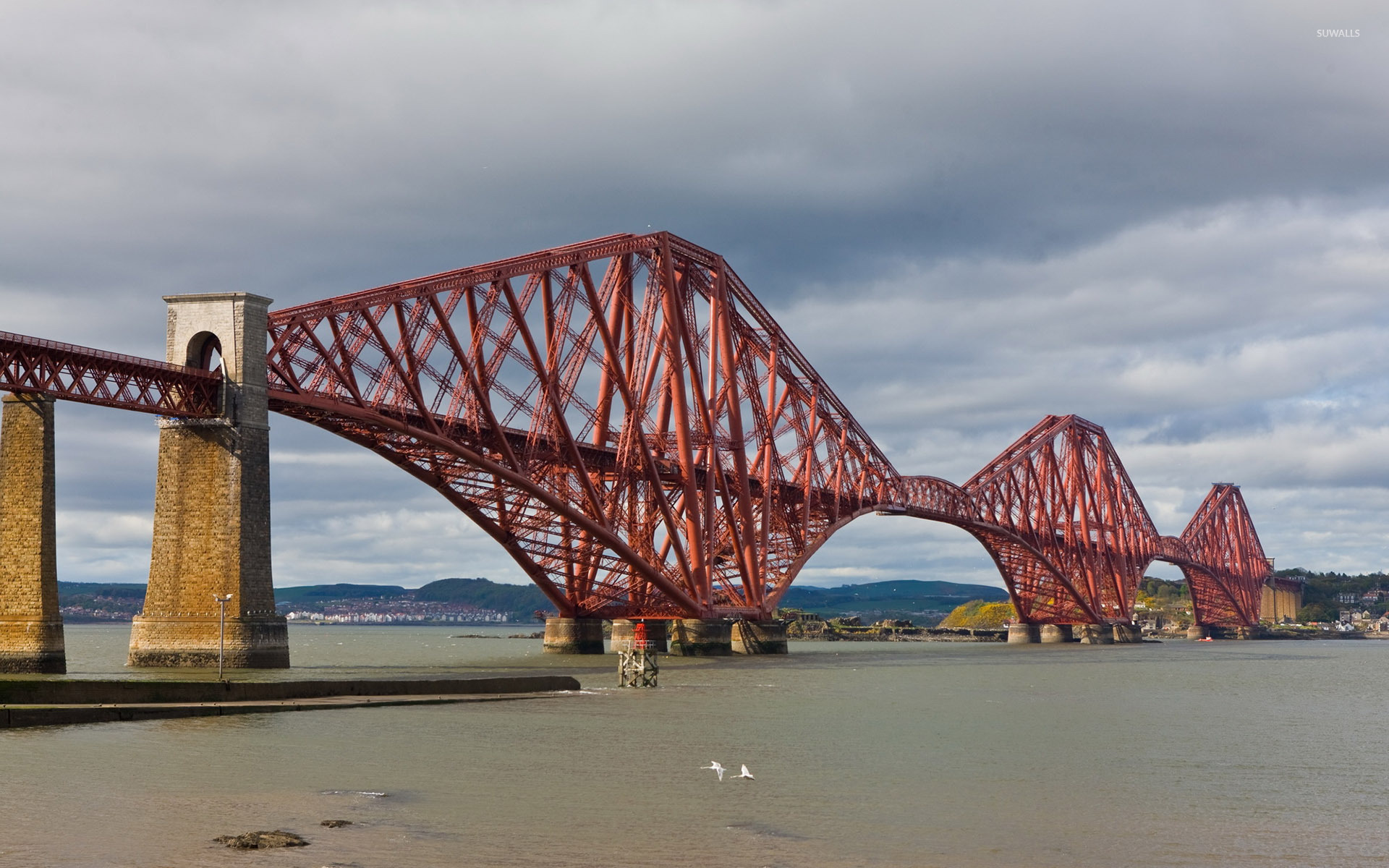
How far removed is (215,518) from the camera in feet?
170

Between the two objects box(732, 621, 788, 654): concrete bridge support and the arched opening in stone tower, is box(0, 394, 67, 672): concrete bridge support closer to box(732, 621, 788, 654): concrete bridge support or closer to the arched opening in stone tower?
the arched opening in stone tower

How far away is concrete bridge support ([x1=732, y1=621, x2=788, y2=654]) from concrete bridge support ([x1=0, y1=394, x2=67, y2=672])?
161 ft

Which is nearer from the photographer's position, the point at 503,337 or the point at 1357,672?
→ the point at 503,337

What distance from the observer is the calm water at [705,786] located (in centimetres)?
1995

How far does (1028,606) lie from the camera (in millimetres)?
150375

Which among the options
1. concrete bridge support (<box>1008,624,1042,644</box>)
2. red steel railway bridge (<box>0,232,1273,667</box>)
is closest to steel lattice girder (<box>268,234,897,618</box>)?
red steel railway bridge (<box>0,232,1273,667</box>)

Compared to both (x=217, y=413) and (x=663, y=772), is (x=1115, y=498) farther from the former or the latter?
(x=663, y=772)

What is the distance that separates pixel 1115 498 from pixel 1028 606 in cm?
1909

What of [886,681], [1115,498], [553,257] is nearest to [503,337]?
[553,257]

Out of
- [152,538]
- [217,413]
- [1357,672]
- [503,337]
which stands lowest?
[1357,672]

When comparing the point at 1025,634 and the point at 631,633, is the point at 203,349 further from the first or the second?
the point at 1025,634

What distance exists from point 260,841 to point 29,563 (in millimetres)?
30102

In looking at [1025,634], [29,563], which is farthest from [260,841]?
[1025,634]

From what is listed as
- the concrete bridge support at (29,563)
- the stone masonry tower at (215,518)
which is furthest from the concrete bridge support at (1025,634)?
the concrete bridge support at (29,563)
